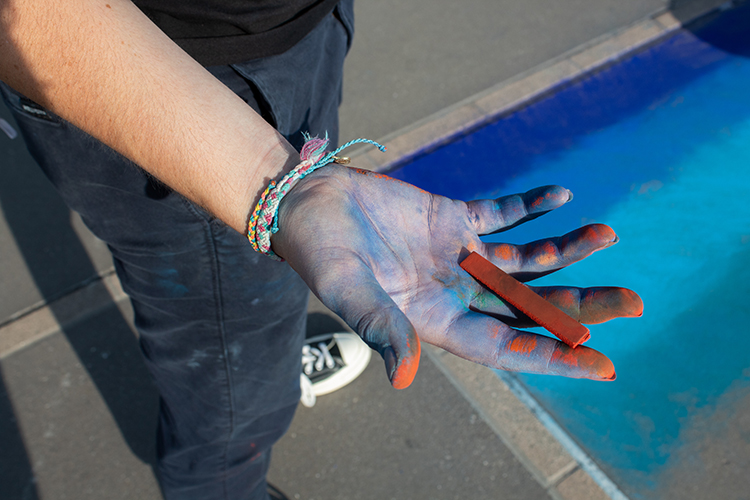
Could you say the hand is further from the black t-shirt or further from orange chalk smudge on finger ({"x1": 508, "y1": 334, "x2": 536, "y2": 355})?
the black t-shirt

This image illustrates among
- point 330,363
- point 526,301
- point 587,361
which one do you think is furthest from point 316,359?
point 587,361

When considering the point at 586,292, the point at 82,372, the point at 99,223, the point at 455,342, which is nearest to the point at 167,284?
the point at 99,223

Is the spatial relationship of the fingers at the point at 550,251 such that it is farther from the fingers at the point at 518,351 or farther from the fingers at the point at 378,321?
the fingers at the point at 378,321

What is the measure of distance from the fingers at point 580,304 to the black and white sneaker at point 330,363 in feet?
4.37

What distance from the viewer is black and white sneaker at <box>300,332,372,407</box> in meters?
2.58

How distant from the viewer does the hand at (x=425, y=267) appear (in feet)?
3.54

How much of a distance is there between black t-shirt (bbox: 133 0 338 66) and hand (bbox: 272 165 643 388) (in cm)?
38

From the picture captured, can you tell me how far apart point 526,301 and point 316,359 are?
59.7 inches

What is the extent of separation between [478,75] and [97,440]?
3357 mm

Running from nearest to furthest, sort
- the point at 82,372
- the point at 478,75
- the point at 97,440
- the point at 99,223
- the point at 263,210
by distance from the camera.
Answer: the point at 263,210, the point at 99,223, the point at 97,440, the point at 82,372, the point at 478,75

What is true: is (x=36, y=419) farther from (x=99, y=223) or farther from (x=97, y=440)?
(x=99, y=223)

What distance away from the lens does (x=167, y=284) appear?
4.96 ft

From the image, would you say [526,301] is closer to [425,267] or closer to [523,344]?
[523,344]

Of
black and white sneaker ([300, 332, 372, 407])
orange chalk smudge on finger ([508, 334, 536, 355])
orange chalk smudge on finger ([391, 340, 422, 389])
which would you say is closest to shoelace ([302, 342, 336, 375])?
black and white sneaker ([300, 332, 372, 407])
